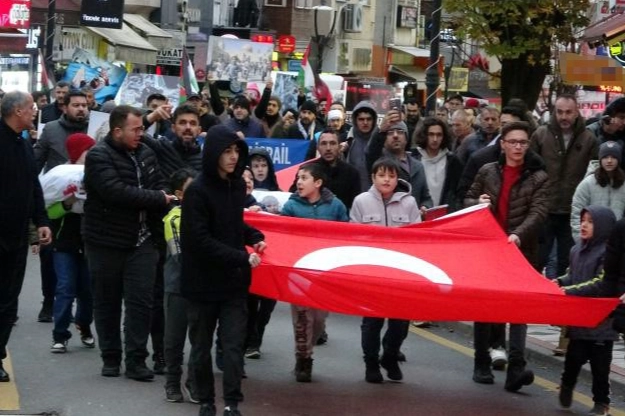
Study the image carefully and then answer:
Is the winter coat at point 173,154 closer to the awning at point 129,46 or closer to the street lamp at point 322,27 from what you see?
the awning at point 129,46

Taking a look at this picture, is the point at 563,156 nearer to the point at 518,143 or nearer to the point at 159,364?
the point at 518,143

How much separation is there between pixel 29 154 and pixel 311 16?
148 feet

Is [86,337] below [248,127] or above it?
below

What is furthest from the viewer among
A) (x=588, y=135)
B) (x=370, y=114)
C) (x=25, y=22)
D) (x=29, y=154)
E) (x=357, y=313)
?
(x=25, y=22)

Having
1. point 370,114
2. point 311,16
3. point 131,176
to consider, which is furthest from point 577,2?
point 311,16

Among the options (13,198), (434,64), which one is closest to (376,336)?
(13,198)

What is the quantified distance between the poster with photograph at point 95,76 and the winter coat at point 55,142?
22.3 feet

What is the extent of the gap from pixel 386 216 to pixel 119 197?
2.08 meters

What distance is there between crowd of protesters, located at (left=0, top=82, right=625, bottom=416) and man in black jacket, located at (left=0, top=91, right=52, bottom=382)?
11 mm

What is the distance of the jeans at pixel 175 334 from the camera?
963 centimetres

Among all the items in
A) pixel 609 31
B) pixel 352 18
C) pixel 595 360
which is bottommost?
pixel 595 360

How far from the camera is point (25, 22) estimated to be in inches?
1409

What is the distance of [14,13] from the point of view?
117ft

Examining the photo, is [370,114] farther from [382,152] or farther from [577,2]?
[577,2]
